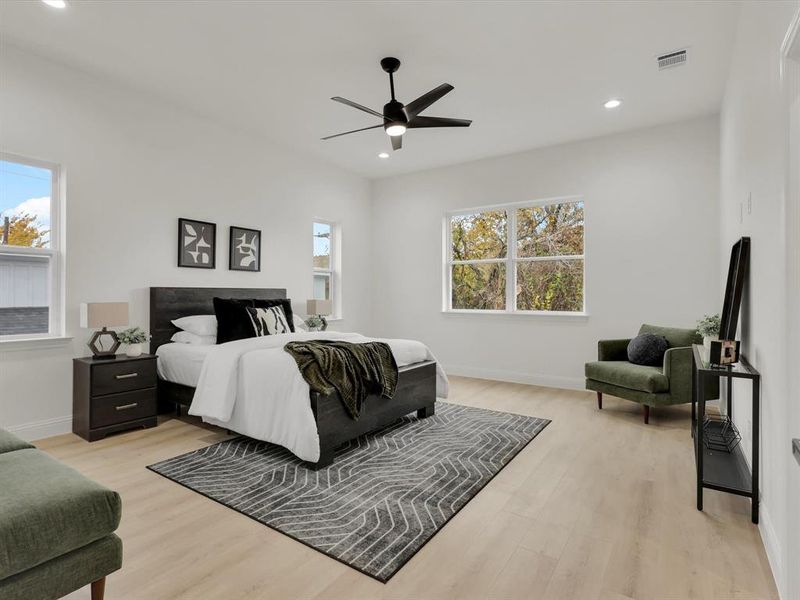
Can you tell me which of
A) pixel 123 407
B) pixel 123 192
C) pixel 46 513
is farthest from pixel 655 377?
pixel 123 192

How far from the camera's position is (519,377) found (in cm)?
557

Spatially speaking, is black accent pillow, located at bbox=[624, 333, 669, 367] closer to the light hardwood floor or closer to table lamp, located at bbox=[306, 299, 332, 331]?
the light hardwood floor

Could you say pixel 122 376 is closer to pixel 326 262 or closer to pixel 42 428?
pixel 42 428

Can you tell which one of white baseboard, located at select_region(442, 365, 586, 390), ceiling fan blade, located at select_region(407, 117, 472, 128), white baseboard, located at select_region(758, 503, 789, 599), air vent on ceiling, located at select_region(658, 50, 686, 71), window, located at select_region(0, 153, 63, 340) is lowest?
white baseboard, located at select_region(758, 503, 789, 599)

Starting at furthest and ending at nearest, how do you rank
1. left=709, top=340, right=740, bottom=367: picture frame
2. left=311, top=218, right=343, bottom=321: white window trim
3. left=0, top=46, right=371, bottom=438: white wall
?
left=311, top=218, right=343, bottom=321: white window trim → left=0, top=46, right=371, bottom=438: white wall → left=709, top=340, right=740, bottom=367: picture frame

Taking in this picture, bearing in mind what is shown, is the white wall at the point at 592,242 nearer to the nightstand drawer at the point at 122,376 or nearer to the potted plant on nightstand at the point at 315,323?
the potted plant on nightstand at the point at 315,323

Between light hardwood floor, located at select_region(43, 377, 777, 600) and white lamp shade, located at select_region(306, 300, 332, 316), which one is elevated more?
white lamp shade, located at select_region(306, 300, 332, 316)

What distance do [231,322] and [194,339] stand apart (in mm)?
370

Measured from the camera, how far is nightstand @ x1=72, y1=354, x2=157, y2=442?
336 cm

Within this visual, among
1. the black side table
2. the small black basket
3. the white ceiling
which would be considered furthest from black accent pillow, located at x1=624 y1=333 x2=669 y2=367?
the white ceiling

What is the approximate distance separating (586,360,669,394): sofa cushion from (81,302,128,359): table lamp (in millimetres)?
4209

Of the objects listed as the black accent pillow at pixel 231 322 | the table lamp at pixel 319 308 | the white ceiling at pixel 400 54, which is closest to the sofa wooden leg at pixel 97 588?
the black accent pillow at pixel 231 322

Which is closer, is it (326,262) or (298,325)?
(298,325)

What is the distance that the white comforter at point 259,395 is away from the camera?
279 cm
